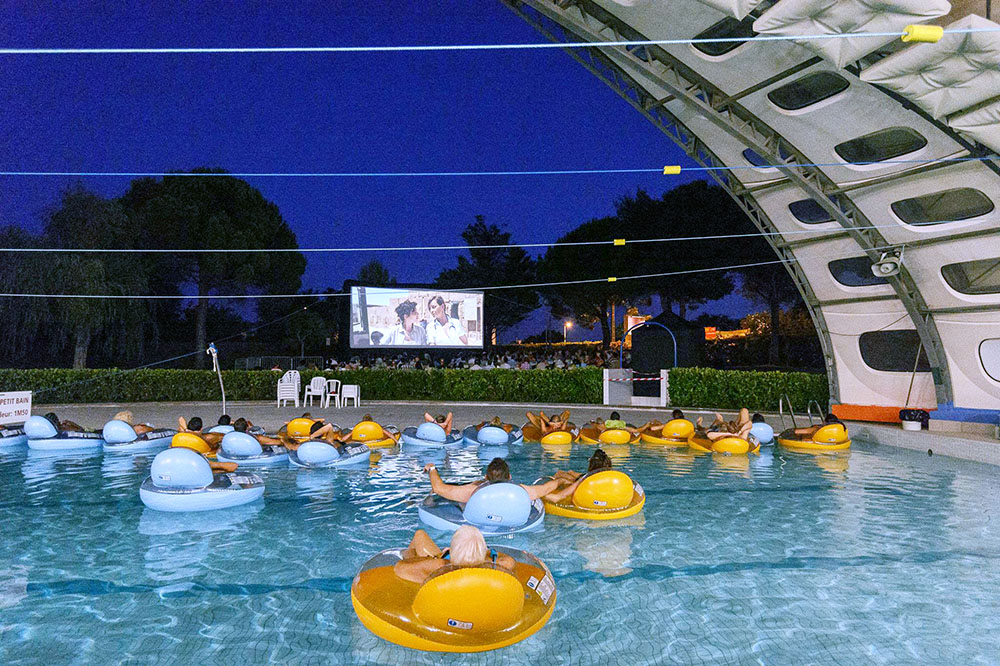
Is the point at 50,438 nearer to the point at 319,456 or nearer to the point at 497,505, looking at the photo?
the point at 319,456

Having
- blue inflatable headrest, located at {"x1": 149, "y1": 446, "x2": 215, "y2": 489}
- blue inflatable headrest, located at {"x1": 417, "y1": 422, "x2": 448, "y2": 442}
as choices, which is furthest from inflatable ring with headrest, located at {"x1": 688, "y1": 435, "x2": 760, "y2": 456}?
blue inflatable headrest, located at {"x1": 149, "y1": 446, "x2": 215, "y2": 489}

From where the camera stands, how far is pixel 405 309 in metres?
23.4

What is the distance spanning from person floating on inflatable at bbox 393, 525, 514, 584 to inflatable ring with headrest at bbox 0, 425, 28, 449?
37.3 ft

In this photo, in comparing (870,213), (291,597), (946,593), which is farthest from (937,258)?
(291,597)

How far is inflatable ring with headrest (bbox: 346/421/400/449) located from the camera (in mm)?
12234

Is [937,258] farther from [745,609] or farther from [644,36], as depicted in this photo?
[745,609]

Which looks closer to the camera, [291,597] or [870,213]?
[291,597]

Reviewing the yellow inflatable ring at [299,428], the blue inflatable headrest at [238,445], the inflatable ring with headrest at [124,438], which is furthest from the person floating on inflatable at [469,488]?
the inflatable ring with headrest at [124,438]

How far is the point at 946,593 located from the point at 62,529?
8964mm

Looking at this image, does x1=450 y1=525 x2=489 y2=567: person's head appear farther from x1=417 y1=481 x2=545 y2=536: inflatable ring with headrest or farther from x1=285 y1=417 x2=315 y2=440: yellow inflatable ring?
x1=285 y1=417 x2=315 y2=440: yellow inflatable ring

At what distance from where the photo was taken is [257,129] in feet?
167

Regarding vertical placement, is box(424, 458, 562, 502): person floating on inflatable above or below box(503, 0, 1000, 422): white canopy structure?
below

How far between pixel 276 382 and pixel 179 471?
12.8 m

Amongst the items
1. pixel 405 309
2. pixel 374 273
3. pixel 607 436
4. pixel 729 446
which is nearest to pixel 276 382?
pixel 405 309
